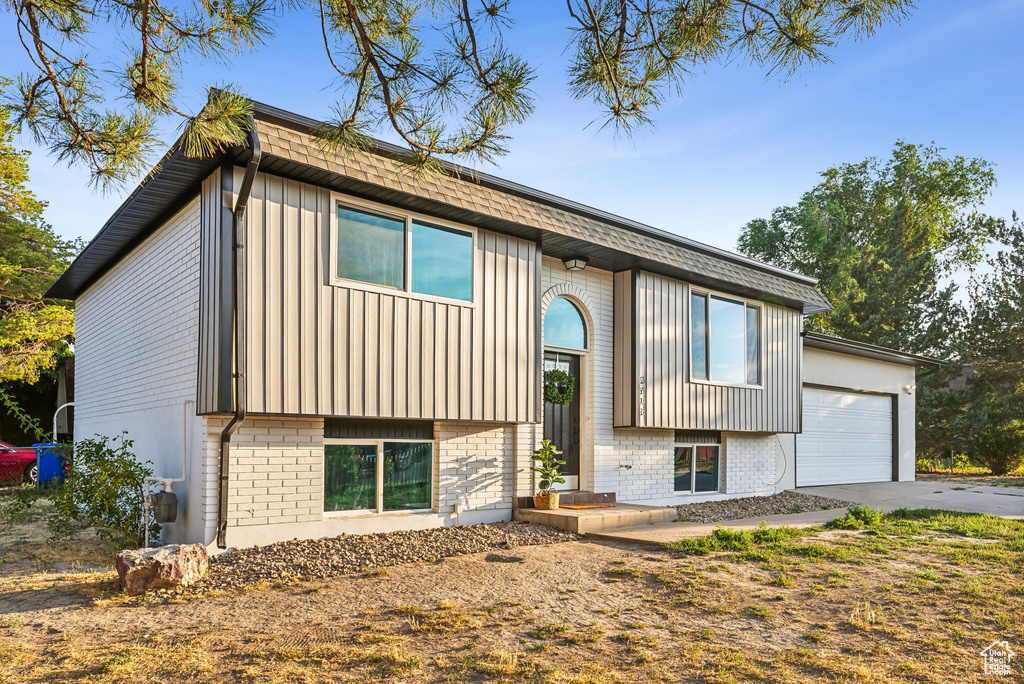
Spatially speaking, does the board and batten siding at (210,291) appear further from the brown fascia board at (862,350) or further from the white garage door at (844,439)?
the white garage door at (844,439)

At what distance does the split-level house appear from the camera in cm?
655

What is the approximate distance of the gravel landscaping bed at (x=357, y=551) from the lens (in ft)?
19.3

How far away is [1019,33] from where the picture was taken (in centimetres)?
789

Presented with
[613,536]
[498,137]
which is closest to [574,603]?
[613,536]

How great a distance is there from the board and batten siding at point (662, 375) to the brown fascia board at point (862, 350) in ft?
8.59

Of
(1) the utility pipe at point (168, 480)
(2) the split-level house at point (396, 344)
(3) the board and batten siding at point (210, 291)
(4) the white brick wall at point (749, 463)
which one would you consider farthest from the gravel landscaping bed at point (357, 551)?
(4) the white brick wall at point (749, 463)

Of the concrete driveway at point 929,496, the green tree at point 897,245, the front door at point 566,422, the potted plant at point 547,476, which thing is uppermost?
the green tree at point 897,245

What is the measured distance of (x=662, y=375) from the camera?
10.4m

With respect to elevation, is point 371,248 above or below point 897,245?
below

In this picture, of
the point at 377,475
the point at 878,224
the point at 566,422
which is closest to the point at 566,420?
the point at 566,422

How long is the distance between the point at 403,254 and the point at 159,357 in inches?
124

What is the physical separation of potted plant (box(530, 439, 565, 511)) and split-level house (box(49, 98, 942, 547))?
0.59ft

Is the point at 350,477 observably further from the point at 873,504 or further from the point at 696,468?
the point at 873,504

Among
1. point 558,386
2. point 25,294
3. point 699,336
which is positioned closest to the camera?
point 558,386
